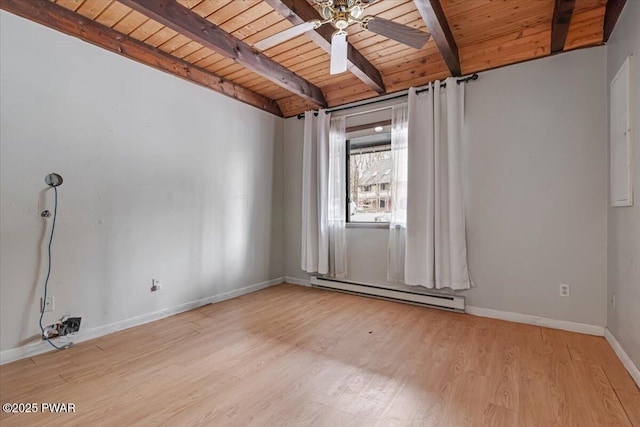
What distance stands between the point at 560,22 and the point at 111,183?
399cm

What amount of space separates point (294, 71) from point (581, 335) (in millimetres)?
3953

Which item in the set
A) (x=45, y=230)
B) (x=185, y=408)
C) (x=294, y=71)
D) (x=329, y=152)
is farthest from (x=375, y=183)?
(x=45, y=230)

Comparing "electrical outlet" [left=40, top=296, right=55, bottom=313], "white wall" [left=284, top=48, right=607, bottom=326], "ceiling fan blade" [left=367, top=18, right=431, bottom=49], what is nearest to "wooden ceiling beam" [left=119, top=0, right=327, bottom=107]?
"ceiling fan blade" [left=367, top=18, right=431, bottom=49]

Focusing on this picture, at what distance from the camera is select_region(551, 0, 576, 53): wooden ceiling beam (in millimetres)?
2086

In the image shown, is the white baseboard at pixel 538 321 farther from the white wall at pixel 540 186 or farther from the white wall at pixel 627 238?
the white wall at pixel 627 238

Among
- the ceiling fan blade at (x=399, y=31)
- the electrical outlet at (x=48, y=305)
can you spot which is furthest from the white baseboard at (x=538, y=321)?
the electrical outlet at (x=48, y=305)

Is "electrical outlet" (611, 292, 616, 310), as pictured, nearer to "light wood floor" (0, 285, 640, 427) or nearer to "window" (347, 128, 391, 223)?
"light wood floor" (0, 285, 640, 427)

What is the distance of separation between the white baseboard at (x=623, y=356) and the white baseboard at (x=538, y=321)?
95 millimetres

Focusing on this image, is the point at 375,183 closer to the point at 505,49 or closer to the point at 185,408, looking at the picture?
the point at 505,49

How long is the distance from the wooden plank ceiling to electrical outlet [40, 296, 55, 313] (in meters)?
2.18

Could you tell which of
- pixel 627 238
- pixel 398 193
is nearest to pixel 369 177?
pixel 398 193

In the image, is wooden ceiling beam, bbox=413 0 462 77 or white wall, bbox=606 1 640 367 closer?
white wall, bbox=606 1 640 367

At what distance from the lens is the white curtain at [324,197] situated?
13.0 ft

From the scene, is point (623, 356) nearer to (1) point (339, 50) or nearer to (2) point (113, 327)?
(1) point (339, 50)
